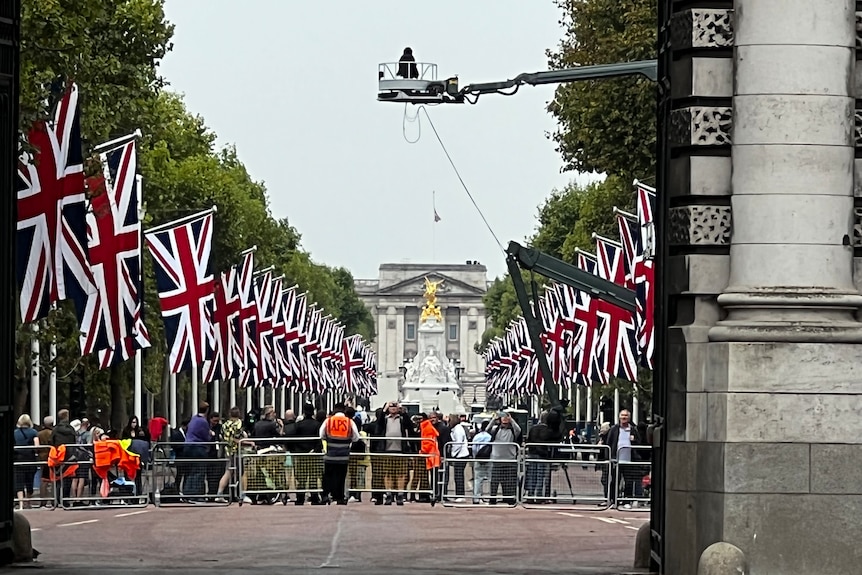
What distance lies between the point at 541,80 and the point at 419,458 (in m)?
12.7

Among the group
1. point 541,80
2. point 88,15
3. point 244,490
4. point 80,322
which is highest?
point 88,15

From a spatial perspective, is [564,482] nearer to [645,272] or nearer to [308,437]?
[645,272]

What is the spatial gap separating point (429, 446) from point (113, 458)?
5.78 meters

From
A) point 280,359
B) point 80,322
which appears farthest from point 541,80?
point 280,359

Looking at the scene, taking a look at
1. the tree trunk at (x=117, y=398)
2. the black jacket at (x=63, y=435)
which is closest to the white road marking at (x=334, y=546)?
the black jacket at (x=63, y=435)

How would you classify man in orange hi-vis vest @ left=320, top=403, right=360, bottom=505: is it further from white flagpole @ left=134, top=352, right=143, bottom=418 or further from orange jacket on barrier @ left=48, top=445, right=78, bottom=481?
white flagpole @ left=134, top=352, right=143, bottom=418

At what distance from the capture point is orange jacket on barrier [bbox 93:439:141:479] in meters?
37.4

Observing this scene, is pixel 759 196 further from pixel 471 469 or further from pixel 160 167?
pixel 160 167

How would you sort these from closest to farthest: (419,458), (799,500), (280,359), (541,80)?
(799,500) < (541,80) < (419,458) < (280,359)

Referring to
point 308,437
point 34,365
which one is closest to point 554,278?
point 308,437

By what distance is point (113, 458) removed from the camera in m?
37.6

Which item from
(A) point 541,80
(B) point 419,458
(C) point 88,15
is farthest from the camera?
(C) point 88,15

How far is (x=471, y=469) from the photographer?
39.6 metres

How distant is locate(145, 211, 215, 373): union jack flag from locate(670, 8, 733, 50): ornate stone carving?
25.5 m
